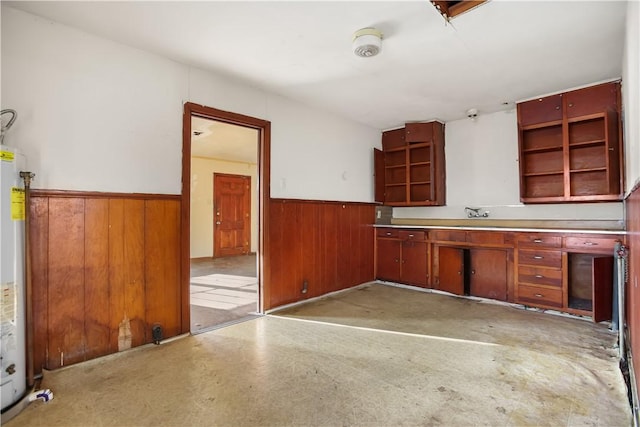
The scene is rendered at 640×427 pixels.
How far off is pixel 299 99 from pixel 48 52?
2.34 metres

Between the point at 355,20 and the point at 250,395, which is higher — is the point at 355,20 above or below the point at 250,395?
above

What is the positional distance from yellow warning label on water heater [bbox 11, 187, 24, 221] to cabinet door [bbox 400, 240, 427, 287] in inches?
163

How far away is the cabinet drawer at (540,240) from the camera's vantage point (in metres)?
3.44

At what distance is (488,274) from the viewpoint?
395 centimetres

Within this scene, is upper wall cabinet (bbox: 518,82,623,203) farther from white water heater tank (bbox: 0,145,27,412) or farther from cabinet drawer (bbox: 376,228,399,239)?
white water heater tank (bbox: 0,145,27,412)

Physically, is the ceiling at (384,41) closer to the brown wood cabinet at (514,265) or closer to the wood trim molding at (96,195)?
the wood trim molding at (96,195)

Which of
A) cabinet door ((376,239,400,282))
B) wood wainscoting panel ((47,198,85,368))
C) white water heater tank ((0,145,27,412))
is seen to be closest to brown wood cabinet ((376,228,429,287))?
cabinet door ((376,239,400,282))

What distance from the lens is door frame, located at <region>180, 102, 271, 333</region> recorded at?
2861 mm

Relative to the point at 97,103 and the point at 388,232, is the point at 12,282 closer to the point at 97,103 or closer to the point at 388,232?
the point at 97,103

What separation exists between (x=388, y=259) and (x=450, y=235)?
1.03 metres

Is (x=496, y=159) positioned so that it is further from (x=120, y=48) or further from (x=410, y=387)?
(x=120, y=48)

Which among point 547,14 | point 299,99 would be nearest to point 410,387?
point 547,14

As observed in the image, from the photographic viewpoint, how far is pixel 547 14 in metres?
2.23

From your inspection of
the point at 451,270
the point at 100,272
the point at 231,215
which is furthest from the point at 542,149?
the point at 231,215
